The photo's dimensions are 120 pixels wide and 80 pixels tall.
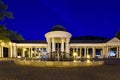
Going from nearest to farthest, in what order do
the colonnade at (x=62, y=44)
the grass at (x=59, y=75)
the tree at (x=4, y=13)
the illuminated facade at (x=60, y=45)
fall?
1. the grass at (x=59, y=75)
2. the tree at (x=4, y=13)
3. the illuminated facade at (x=60, y=45)
4. the colonnade at (x=62, y=44)

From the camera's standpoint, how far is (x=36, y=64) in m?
28.3

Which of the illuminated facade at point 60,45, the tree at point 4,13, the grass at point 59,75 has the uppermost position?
the tree at point 4,13

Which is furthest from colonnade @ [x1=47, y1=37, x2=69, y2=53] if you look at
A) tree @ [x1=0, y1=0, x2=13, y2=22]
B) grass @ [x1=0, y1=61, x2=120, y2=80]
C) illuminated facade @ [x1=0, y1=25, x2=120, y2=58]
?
grass @ [x1=0, y1=61, x2=120, y2=80]

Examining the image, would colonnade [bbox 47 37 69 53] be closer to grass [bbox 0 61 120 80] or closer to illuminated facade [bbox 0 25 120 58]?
illuminated facade [bbox 0 25 120 58]

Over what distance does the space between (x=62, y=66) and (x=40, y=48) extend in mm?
51189

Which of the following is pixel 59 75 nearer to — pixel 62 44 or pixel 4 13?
pixel 4 13

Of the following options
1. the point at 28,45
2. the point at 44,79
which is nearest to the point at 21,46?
the point at 28,45

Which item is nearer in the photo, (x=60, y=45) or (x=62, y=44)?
(x=62, y=44)

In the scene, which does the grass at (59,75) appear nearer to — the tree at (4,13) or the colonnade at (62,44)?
the tree at (4,13)

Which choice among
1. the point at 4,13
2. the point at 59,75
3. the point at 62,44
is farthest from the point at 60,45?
the point at 59,75

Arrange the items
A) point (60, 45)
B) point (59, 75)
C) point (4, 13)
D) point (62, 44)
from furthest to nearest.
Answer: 1. point (60, 45)
2. point (62, 44)
3. point (4, 13)
4. point (59, 75)

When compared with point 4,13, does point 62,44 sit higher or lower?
lower

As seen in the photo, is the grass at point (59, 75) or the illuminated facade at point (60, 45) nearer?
the grass at point (59, 75)

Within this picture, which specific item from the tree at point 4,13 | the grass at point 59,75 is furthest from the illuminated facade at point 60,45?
the grass at point 59,75
